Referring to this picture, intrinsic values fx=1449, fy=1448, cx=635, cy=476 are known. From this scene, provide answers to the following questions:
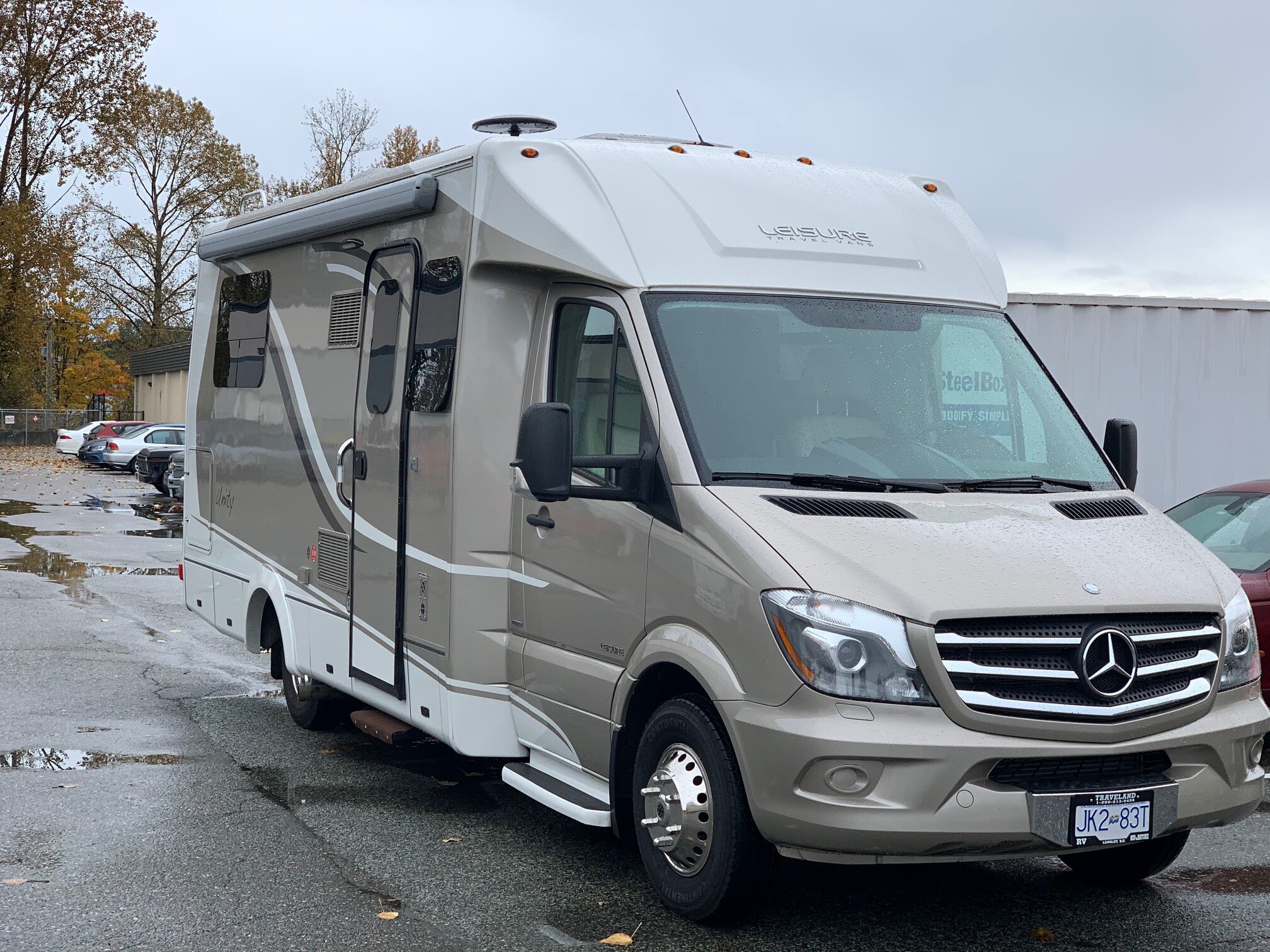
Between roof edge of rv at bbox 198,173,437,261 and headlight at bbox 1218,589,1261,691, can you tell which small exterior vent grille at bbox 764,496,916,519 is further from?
roof edge of rv at bbox 198,173,437,261

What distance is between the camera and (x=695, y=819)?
499 centimetres

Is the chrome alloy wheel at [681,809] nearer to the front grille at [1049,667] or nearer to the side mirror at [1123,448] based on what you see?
the front grille at [1049,667]

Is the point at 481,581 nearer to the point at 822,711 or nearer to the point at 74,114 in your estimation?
the point at 822,711

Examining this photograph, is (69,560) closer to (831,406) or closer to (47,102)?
(831,406)

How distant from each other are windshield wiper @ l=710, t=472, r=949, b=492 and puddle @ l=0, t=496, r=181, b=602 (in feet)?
34.0

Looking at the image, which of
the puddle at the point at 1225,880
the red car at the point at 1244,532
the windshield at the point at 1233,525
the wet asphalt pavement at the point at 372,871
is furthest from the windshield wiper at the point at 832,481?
the windshield at the point at 1233,525

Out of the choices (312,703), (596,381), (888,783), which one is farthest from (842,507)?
(312,703)

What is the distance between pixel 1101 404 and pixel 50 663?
9149 millimetres

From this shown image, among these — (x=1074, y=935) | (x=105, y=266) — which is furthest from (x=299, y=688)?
(x=105, y=266)

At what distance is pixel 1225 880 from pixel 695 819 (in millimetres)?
2372

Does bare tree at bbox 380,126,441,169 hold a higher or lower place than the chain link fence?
higher

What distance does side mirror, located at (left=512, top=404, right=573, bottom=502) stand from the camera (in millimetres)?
5105

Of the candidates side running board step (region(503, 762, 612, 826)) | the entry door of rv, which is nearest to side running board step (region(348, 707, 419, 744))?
the entry door of rv

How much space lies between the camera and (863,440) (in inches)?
213
